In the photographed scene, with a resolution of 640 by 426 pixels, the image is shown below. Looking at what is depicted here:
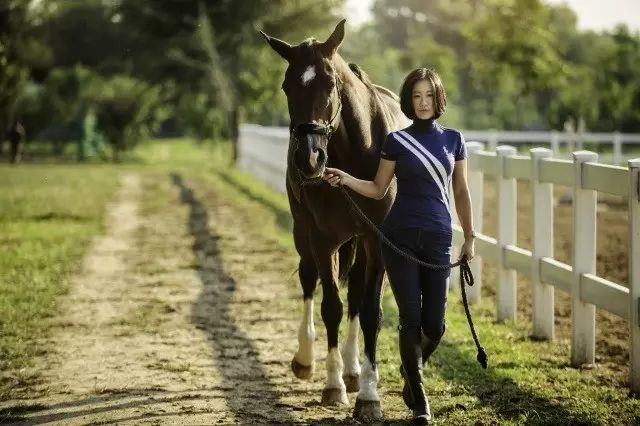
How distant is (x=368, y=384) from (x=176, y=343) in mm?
2399

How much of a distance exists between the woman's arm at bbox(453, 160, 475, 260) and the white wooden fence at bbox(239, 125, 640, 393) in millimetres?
1193

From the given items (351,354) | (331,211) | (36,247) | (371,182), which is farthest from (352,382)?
(36,247)

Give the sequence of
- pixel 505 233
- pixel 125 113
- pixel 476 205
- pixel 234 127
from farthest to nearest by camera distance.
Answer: pixel 125 113, pixel 234 127, pixel 476 205, pixel 505 233

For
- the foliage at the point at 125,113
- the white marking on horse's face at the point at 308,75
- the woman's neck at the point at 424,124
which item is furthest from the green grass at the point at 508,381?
the foliage at the point at 125,113

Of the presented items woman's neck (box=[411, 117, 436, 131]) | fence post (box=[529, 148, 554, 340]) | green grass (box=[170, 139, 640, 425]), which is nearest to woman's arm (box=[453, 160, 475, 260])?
woman's neck (box=[411, 117, 436, 131])

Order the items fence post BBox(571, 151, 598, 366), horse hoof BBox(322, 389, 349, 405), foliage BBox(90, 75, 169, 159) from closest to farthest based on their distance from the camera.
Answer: horse hoof BBox(322, 389, 349, 405)
fence post BBox(571, 151, 598, 366)
foliage BBox(90, 75, 169, 159)

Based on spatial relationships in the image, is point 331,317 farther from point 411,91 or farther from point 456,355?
point 411,91

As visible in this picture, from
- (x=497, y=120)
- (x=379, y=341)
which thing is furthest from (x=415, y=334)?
(x=497, y=120)

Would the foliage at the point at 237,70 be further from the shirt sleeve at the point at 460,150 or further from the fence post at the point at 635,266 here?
the shirt sleeve at the point at 460,150

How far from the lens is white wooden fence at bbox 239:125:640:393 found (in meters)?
5.71

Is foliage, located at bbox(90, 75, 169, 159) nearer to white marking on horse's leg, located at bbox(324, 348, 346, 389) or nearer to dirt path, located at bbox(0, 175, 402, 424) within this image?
dirt path, located at bbox(0, 175, 402, 424)

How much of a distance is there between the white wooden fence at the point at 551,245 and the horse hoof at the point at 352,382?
155 centimetres

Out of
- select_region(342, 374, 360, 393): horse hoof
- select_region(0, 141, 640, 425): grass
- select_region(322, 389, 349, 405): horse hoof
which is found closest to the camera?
select_region(0, 141, 640, 425): grass

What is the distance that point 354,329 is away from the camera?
610cm
